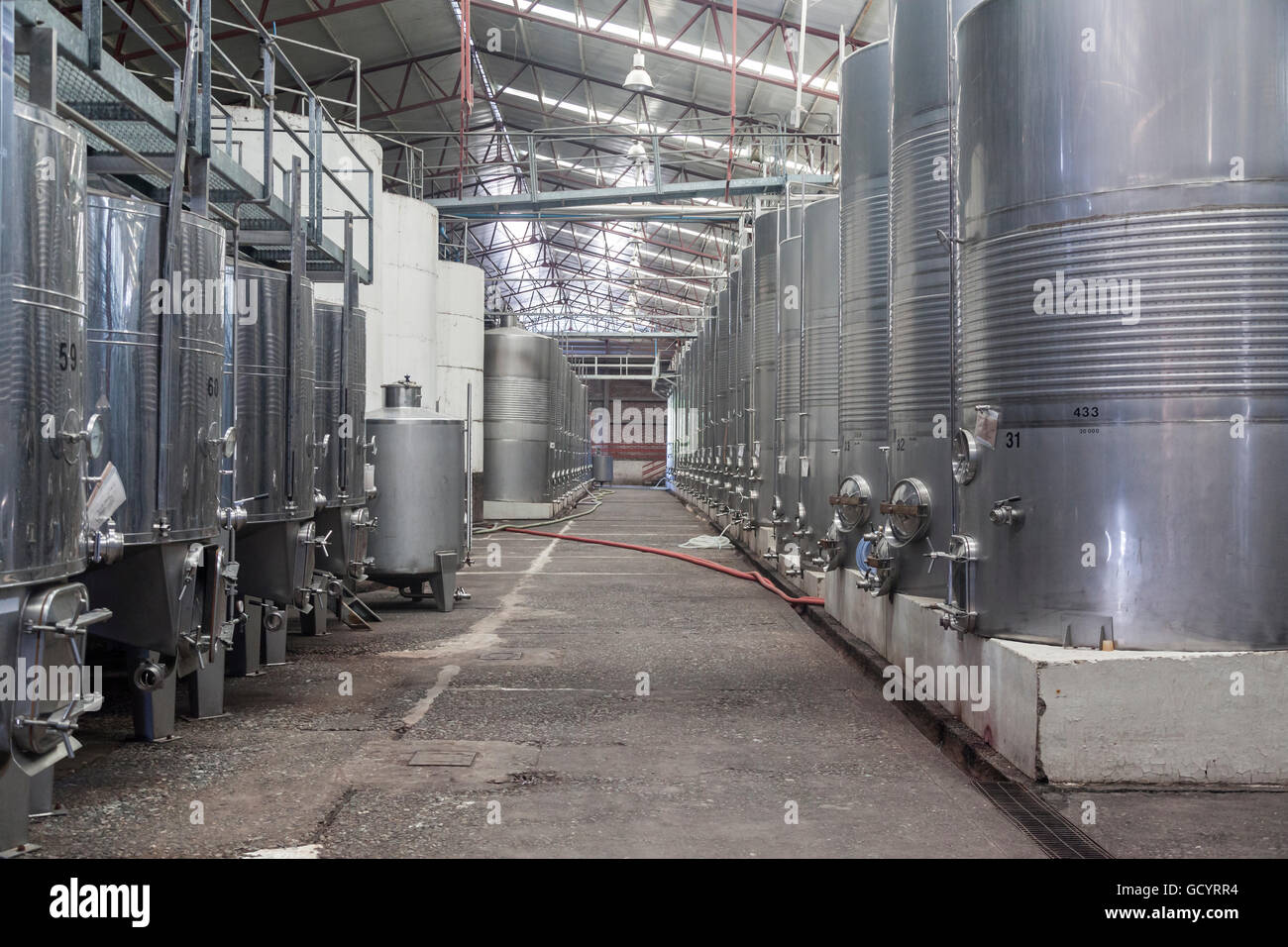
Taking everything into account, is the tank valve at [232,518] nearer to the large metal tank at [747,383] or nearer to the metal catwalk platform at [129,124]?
the metal catwalk platform at [129,124]

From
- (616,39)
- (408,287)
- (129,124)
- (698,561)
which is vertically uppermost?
(616,39)

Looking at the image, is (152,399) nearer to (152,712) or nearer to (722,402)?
(152,712)

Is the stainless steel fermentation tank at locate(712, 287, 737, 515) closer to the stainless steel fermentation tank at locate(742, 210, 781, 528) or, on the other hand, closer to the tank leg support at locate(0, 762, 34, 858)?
the stainless steel fermentation tank at locate(742, 210, 781, 528)

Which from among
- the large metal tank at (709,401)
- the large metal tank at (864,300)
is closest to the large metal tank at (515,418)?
the large metal tank at (709,401)

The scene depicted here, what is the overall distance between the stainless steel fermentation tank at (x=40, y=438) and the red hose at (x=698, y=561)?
694 cm

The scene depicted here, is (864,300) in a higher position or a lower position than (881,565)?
higher

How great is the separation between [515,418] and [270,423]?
49.6ft

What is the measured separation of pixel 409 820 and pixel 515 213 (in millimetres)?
15335

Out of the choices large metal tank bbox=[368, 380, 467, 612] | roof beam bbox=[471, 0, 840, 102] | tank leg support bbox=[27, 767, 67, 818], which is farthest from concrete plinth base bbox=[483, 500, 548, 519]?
tank leg support bbox=[27, 767, 67, 818]

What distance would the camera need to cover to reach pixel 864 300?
8.21 metres

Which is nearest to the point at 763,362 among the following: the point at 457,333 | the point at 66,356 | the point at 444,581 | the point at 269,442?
the point at 444,581

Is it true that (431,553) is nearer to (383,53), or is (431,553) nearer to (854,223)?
(854,223)

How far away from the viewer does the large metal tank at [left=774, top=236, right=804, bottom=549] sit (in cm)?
1150
